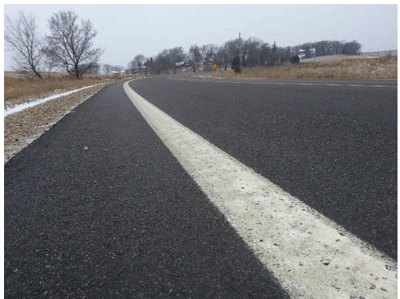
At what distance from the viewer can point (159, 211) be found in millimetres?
1232

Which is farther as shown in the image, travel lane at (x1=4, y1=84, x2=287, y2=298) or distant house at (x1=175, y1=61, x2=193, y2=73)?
distant house at (x1=175, y1=61, x2=193, y2=73)

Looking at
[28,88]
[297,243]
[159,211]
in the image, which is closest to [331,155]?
[297,243]

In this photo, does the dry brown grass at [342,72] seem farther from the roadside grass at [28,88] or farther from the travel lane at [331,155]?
the roadside grass at [28,88]

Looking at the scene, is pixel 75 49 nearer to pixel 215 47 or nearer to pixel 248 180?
pixel 248 180

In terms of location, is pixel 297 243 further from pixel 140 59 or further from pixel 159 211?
pixel 140 59

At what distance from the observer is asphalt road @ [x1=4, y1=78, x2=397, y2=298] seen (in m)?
0.83

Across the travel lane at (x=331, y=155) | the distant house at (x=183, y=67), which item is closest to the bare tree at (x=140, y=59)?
the distant house at (x=183, y=67)

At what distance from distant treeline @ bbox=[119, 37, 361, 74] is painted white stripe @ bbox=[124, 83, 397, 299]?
93481 mm

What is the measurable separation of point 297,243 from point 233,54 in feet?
411

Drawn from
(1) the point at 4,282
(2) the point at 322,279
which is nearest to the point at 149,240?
(1) the point at 4,282

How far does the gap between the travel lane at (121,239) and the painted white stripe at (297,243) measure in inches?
2.4

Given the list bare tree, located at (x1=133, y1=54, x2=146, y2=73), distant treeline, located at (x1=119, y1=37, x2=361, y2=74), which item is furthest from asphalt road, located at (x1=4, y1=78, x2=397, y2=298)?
bare tree, located at (x1=133, y1=54, x2=146, y2=73)

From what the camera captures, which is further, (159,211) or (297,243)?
(159,211)

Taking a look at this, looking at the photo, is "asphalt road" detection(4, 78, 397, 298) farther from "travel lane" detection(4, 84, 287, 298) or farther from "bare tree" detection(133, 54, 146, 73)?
"bare tree" detection(133, 54, 146, 73)
